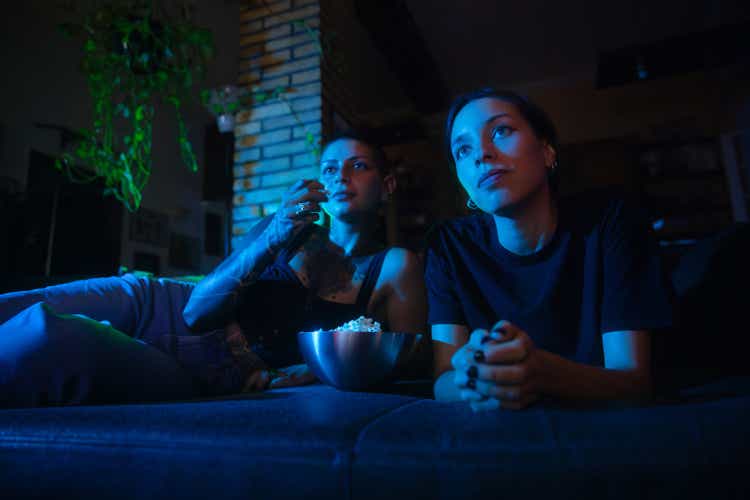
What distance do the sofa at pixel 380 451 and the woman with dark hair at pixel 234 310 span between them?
0.10 m

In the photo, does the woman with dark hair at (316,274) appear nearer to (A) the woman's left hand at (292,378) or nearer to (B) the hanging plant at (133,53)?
(A) the woman's left hand at (292,378)

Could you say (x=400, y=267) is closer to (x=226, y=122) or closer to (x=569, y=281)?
(x=569, y=281)

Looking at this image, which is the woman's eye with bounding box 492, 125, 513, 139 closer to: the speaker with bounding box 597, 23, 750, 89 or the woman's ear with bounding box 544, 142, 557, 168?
the woman's ear with bounding box 544, 142, 557, 168

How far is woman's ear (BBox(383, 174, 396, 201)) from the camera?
1766 mm

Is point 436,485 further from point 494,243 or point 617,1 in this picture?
point 617,1

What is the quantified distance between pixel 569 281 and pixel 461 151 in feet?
1.24

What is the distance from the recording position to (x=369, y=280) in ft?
5.00

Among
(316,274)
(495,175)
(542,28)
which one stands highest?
(542,28)

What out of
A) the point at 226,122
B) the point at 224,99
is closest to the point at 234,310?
the point at 224,99

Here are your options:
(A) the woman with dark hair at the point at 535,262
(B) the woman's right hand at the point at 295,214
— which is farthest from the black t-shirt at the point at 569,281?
(B) the woman's right hand at the point at 295,214

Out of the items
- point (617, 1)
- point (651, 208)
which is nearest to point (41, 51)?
point (617, 1)

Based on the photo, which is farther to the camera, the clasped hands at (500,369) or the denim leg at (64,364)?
the denim leg at (64,364)

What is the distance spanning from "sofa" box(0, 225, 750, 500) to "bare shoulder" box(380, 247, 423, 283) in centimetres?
74

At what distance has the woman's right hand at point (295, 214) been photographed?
48.5 inches
